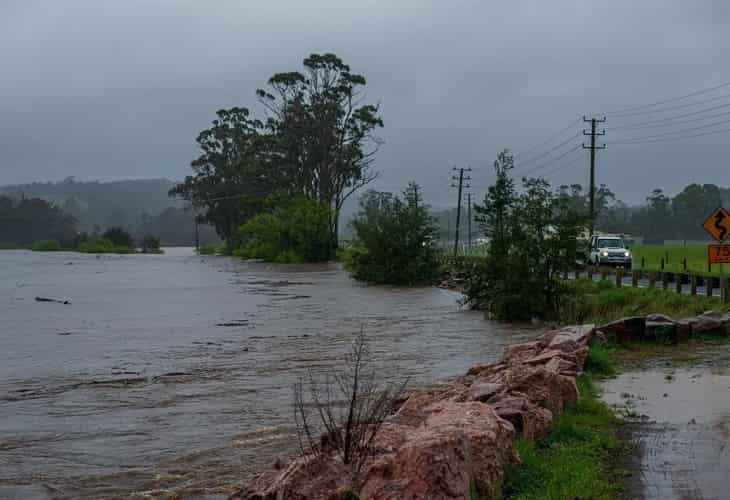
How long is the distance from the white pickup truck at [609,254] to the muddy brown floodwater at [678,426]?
37.3 metres

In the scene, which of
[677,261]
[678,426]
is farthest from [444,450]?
[677,261]

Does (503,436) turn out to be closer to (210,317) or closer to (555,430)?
(555,430)

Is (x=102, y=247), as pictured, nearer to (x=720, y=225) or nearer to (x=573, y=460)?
(x=720, y=225)

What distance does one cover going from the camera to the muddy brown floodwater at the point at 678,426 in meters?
7.92

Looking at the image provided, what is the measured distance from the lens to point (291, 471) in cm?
728

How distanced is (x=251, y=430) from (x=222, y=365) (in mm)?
7371

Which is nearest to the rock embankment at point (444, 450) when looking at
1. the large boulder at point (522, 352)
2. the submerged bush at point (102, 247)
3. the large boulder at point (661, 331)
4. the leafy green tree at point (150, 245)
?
the large boulder at point (522, 352)

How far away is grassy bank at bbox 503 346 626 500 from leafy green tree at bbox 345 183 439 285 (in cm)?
4067

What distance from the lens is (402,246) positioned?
173 feet

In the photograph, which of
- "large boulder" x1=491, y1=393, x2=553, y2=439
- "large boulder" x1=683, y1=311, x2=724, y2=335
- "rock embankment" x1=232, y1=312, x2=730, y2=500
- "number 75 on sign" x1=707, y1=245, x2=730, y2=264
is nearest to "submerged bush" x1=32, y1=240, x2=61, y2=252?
"number 75 on sign" x1=707, y1=245, x2=730, y2=264

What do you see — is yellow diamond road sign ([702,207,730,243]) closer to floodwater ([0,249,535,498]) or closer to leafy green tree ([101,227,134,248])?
floodwater ([0,249,535,498])

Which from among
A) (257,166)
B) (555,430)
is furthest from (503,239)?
(257,166)

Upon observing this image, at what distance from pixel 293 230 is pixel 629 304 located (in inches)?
2378

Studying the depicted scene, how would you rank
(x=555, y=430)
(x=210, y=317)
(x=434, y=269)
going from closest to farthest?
(x=555, y=430), (x=210, y=317), (x=434, y=269)
